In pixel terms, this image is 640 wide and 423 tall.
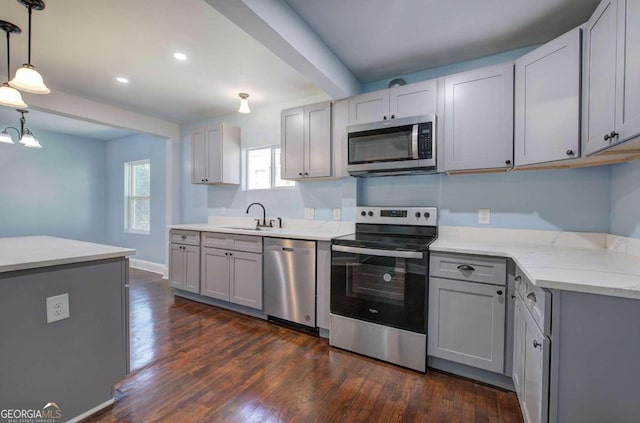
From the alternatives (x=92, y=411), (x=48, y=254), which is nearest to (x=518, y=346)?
(x=92, y=411)

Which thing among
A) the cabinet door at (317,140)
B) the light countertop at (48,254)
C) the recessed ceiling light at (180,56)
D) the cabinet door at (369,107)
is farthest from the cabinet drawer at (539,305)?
the recessed ceiling light at (180,56)

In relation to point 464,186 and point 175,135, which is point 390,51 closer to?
point 464,186

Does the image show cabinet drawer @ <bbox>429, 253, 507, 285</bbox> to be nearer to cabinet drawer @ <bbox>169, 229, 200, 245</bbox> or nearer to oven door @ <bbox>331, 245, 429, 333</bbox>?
oven door @ <bbox>331, 245, 429, 333</bbox>

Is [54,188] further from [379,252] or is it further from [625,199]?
[625,199]

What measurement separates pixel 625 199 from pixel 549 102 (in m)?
0.79

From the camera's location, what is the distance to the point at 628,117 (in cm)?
121

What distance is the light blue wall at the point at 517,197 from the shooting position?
6.67 ft

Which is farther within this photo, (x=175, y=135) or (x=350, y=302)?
(x=175, y=135)

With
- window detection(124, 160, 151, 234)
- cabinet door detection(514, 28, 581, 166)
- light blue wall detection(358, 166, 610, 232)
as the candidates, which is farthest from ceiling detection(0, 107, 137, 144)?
cabinet door detection(514, 28, 581, 166)

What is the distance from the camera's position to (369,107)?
262 cm

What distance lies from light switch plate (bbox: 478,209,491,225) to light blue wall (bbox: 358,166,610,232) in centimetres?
3

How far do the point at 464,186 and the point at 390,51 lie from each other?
1366mm

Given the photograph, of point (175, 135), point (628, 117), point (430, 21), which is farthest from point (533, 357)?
point (175, 135)

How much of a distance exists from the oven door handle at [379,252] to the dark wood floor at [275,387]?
34.0 inches
